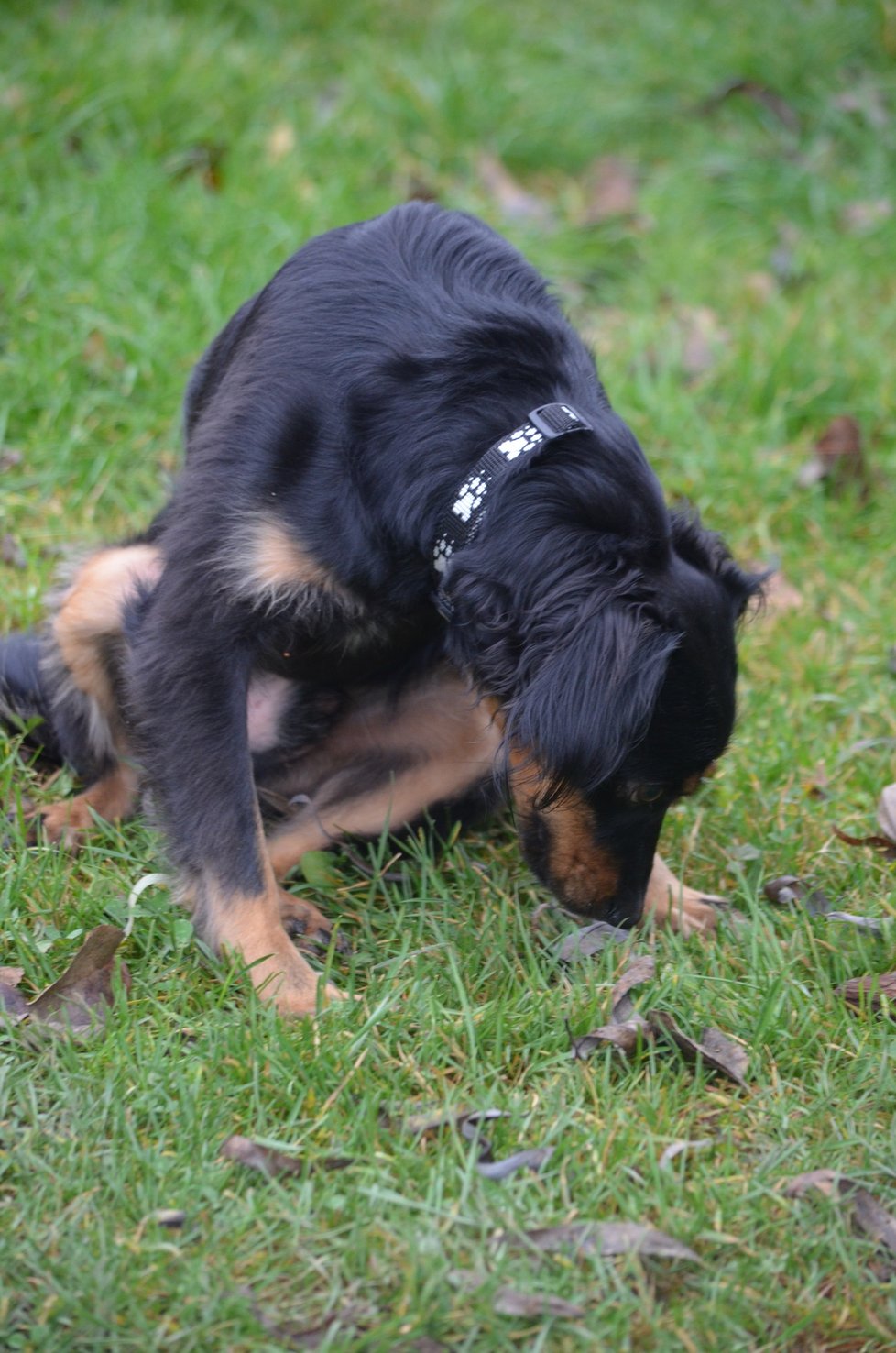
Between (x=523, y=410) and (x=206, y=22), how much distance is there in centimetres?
430

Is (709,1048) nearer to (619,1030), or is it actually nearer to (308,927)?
(619,1030)

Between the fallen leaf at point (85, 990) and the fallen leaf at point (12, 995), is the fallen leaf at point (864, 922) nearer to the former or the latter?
the fallen leaf at point (85, 990)

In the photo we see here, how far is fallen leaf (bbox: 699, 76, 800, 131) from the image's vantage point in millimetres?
6441

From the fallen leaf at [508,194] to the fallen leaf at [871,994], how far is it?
381cm

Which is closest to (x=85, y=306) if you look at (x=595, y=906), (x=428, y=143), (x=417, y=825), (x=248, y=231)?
(x=248, y=231)

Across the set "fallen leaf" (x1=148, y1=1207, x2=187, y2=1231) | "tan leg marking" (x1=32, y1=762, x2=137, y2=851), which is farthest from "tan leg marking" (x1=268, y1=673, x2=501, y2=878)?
"fallen leaf" (x1=148, y1=1207, x2=187, y2=1231)

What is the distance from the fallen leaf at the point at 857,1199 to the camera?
2.18 metres

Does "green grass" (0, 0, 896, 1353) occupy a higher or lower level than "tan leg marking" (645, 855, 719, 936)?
higher

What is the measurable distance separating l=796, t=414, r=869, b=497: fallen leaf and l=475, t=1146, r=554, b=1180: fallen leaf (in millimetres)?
2961

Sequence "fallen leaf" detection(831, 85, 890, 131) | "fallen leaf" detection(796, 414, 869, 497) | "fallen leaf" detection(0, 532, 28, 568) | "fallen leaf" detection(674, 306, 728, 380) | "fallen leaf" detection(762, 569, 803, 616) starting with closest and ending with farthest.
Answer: "fallen leaf" detection(0, 532, 28, 568) < "fallen leaf" detection(762, 569, 803, 616) < "fallen leaf" detection(796, 414, 869, 497) < "fallen leaf" detection(674, 306, 728, 380) < "fallen leaf" detection(831, 85, 890, 131)

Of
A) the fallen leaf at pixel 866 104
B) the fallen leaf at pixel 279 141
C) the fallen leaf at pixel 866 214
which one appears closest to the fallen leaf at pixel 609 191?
the fallen leaf at pixel 866 214

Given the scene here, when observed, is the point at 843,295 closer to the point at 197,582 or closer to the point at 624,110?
the point at 624,110

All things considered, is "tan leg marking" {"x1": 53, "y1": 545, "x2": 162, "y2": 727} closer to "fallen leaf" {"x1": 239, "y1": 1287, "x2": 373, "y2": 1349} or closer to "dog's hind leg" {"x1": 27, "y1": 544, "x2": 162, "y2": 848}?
"dog's hind leg" {"x1": 27, "y1": 544, "x2": 162, "y2": 848}

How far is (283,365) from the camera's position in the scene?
2785mm
